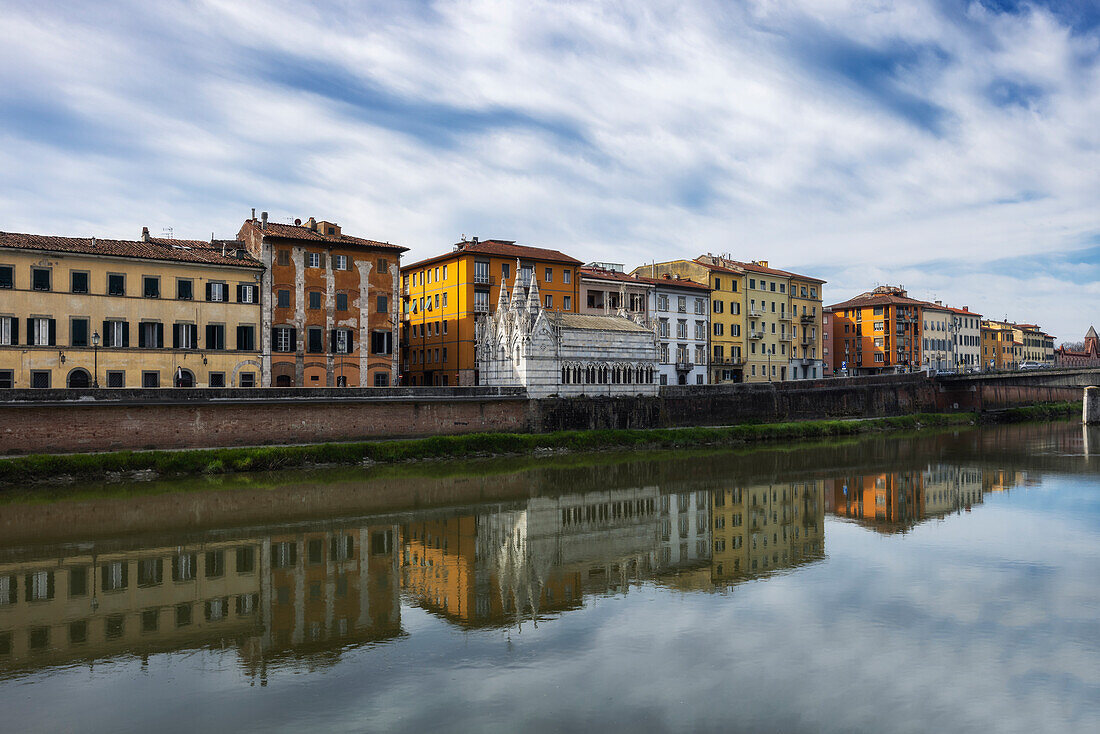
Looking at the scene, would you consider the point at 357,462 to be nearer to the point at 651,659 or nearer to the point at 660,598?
the point at 660,598

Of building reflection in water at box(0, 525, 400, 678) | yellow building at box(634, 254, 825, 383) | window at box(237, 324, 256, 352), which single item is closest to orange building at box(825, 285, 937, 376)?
yellow building at box(634, 254, 825, 383)

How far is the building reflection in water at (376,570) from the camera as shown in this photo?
15.7m

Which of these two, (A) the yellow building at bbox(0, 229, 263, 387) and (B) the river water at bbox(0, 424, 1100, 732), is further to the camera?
(A) the yellow building at bbox(0, 229, 263, 387)

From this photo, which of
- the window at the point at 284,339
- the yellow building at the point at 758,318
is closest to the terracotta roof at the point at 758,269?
the yellow building at the point at 758,318

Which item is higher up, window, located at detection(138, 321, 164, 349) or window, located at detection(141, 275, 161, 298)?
window, located at detection(141, 275, 161, 298)

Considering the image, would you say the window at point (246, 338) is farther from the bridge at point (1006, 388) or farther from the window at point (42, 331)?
the bridge at point (1006, 388)

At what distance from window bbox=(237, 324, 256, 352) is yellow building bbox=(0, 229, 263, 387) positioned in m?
0.06

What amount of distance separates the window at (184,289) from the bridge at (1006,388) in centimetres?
7092

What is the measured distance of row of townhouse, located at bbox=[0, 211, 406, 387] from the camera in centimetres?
4412

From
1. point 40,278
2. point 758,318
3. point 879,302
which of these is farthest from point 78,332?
point 879,302

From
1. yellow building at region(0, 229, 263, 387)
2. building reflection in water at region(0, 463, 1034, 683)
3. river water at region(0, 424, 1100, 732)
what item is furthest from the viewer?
yellow building at region(0, 229, 263, 387)

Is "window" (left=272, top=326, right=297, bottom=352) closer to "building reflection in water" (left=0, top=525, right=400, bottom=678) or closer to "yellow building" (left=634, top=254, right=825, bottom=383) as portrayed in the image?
"building reflection in water" (left=0, top=525, right=400, bottom=678)

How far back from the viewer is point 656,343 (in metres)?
61.6

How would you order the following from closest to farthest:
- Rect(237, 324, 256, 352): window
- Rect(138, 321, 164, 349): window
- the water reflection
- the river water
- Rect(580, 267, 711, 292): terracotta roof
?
the river water < the water reflection < Rect(138, 321, 164, 349): window < Rect(237, 324, 256, 352): window < Rect(580, 267, 711, 292): terracotta roof
